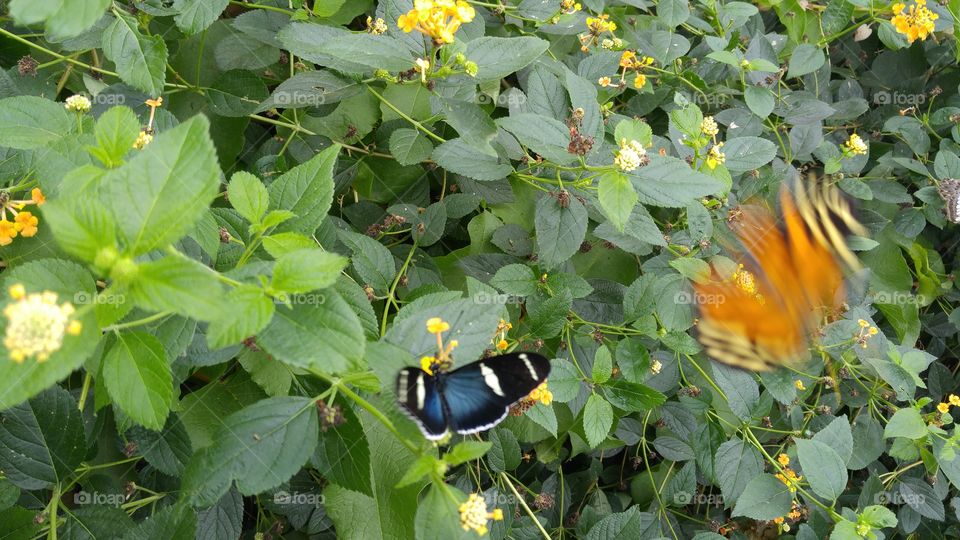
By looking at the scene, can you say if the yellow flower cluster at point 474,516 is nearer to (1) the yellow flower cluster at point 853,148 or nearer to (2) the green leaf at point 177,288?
(2) the green leaf at point 177,288

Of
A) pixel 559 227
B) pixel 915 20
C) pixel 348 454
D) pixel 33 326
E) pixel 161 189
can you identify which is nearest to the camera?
pixel 33 326

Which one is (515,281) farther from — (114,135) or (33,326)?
(33,326)

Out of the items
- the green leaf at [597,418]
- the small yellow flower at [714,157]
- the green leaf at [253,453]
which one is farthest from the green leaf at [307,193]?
the small yellow flower at [714,157]

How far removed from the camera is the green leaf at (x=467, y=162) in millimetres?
1716

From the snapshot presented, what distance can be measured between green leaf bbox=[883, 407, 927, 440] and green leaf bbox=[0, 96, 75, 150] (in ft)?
7.03

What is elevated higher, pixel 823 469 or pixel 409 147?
pixel 409 147

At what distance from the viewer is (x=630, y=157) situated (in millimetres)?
1476

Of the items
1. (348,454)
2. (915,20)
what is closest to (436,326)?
(348,454)

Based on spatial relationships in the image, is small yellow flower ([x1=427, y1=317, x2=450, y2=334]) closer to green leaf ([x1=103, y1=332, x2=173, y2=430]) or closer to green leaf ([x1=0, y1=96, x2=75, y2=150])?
green leaf ([x1=103, y1=332, x2=173, y2=430])

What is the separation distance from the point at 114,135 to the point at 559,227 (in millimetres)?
939

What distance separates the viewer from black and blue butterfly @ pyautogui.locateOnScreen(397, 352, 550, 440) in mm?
1084

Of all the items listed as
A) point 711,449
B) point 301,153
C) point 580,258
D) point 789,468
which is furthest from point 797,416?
point 301,153

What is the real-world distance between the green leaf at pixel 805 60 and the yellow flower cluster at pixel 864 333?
806 millimetres

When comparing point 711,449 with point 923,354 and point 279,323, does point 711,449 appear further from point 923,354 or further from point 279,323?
point 279,323
